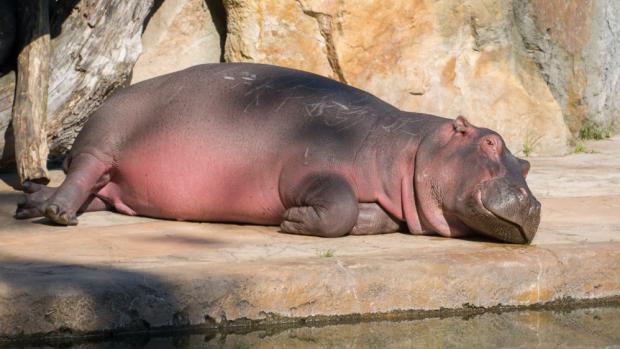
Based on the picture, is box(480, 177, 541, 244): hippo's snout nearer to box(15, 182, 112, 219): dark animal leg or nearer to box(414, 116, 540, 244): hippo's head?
box(414, 116, 540, 244): hippo's head

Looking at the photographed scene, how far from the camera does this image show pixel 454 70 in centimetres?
888

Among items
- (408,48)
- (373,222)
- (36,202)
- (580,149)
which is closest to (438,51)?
(408,48)

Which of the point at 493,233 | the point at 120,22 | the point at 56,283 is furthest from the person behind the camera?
the point at 120,22

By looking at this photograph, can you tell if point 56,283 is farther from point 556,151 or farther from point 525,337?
point 556,151

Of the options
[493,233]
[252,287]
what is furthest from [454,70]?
[252,287]

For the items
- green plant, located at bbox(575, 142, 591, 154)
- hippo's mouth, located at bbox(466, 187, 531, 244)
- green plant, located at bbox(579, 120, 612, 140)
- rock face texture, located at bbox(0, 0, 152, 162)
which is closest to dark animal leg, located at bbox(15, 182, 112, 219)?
rock face texture, located at bbox(0, 0, 152, 162)

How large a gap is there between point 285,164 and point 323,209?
457 mm

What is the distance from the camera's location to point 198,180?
6.35 meters

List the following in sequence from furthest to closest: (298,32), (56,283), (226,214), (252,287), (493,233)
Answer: (298,32)
(226,214)
(493,233)
(252,287)
(56,283)

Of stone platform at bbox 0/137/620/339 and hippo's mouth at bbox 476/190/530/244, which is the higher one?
hippo's mouth at bbox 476/190/530/244

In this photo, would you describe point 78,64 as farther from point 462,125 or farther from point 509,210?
point 509,210

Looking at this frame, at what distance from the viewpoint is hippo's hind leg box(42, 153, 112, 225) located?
6.00 m

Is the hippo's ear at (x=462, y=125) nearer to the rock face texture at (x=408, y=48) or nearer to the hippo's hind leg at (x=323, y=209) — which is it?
the hippo's hind leg at (x=323, y=209)

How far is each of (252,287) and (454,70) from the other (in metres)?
4.60
